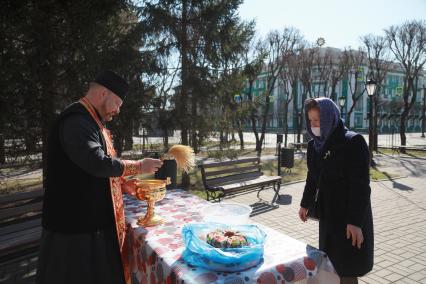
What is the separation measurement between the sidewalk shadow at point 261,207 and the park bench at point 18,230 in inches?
172

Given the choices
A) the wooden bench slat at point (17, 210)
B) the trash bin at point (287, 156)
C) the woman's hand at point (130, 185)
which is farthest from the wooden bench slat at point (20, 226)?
the trash bin at point (287, 156)

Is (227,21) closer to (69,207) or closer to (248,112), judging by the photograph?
(248,112)

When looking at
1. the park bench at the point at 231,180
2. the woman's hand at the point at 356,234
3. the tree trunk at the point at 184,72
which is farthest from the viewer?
the tree trunk at the point at 184,72

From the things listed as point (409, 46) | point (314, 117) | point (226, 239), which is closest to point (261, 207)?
point (314, 117)

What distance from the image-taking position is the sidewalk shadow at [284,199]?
810 centimetres

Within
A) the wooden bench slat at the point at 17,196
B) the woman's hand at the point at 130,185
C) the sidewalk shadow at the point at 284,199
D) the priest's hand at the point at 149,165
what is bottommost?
the sidewalk shadow at the point at 284,199

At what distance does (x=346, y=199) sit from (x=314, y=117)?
0.80m

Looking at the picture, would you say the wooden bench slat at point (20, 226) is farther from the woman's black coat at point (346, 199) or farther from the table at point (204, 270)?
the woman's black coat at point (346, 199)

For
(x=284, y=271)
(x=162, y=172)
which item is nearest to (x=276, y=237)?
(x=284, y=271)

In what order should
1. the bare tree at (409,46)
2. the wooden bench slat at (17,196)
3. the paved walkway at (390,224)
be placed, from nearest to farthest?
1. the paved walkway at (390,224)
2. the wooden bench slat at (17,196)
3. the bare tree at (409,46)

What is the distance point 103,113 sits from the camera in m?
2.50

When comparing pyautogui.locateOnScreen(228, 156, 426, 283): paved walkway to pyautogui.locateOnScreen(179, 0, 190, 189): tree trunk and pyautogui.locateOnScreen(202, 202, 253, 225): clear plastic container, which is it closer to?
pyautogui.locateOnScreen(202, 202, 253, 225): clear plastic container

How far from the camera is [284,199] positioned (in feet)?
27.7

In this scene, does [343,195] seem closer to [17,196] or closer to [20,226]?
[20,226]
